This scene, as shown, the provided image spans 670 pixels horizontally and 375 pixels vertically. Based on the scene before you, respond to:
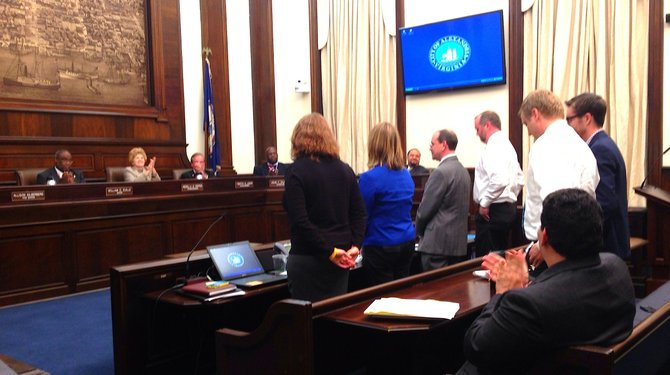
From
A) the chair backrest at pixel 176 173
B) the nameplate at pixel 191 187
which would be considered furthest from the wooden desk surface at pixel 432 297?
the chair backrest at pixel 176 173

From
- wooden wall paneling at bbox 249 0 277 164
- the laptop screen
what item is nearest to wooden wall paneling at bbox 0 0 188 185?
wooden wall paneling at bbox 249 0 277 164

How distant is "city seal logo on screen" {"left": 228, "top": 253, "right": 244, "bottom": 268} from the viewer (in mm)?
2857

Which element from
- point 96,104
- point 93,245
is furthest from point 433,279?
point 96,104

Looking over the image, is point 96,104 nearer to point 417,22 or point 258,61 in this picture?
point 258,61

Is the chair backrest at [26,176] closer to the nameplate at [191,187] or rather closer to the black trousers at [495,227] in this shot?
the nameplate at [191,187]

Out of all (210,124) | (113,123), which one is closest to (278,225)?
(210,124)

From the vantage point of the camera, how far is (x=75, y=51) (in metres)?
6.84

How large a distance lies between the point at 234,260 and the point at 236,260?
14mm

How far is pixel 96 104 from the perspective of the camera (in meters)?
6.99

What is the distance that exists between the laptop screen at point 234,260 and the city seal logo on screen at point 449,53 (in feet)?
16.4

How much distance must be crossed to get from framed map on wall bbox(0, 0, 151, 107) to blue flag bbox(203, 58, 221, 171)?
783 millimetres

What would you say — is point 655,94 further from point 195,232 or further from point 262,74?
point 262,74

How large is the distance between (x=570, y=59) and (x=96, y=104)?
218 inches

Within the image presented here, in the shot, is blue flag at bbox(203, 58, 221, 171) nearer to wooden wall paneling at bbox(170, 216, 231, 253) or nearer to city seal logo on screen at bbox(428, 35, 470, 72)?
wooden wall paneling at bbox(170, 216, 231, 253)
